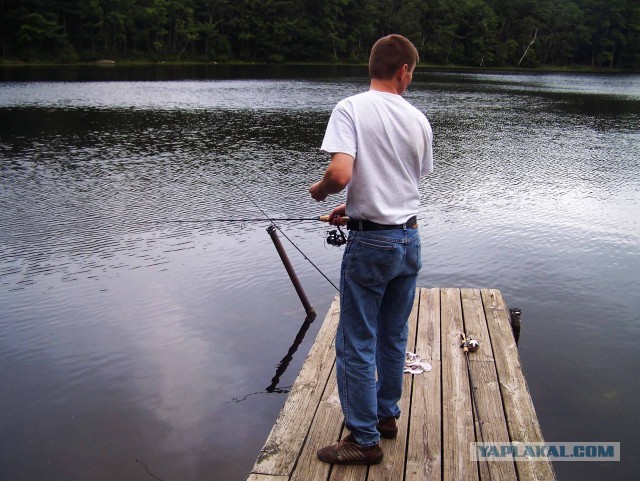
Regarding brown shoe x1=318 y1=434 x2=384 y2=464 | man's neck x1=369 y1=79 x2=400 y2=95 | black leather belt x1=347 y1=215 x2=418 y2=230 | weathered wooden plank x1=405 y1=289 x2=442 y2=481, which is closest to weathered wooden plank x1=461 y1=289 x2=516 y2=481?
weathered wooden plank x1=405 y1=289 x2=442 y2=481

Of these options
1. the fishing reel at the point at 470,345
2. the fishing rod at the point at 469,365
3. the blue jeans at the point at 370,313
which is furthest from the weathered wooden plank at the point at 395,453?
the fishing reel at the point at 470,345

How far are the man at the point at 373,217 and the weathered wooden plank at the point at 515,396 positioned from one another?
0.88 metres

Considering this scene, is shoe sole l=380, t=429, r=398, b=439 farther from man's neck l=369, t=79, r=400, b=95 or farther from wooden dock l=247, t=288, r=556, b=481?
man's neck l=369, t=79, r=400, b=95

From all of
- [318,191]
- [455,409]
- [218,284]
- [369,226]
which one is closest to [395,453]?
[455,409]

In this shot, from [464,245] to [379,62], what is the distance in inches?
333

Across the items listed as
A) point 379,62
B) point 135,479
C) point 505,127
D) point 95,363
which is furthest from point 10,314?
point 505,127

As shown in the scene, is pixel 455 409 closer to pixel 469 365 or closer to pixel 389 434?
pixel 389 434

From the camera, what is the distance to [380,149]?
124 inches

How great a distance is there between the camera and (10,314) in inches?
312

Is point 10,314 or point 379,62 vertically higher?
point 379,62

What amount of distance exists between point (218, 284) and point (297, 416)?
5.40m

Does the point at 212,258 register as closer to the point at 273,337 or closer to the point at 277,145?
the point at 273,337

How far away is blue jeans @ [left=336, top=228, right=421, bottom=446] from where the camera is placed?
3232 millimetres

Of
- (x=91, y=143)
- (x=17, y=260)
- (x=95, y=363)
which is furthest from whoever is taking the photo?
(x=91, y=143)
